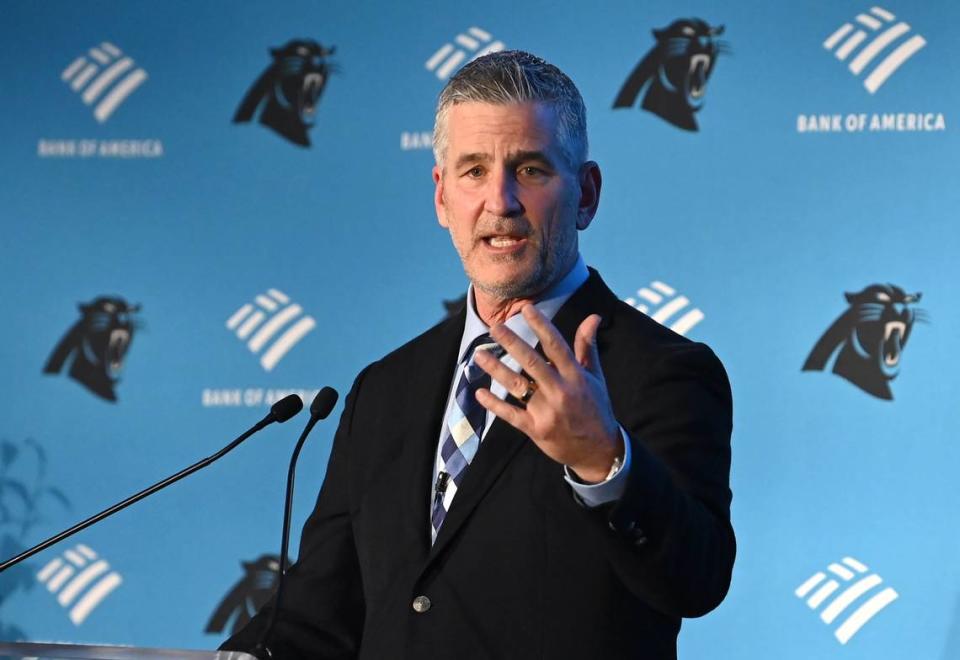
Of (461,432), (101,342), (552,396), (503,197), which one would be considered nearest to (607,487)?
(552,396)

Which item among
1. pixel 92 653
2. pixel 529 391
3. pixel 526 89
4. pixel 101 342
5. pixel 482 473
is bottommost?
pixel 92 653

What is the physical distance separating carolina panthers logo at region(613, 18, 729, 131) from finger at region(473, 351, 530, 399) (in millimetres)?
2692

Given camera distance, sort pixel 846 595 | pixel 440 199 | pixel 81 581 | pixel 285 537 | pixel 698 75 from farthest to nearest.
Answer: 1. pixel 81 581
2. pixel 698 75
3. pixel 846 595
4. pixel 440 199
5. pixel 285 537

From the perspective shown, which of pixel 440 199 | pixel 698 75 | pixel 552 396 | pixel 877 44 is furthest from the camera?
pixel 698 75

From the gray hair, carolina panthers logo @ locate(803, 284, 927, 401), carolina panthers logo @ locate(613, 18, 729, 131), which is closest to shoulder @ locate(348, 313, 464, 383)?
the gray hair

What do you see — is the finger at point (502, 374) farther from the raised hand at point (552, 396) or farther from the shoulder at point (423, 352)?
the shoulder at point (423, 352)

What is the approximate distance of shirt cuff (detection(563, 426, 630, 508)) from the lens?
5.17 ft

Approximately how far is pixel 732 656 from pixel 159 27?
2988 mm

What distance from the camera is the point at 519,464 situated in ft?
6.38

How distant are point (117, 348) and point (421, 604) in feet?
9.40

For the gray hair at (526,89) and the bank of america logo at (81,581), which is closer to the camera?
the gray hair at (526,89)

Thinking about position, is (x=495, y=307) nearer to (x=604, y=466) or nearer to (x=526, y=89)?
(x=526, y=89)

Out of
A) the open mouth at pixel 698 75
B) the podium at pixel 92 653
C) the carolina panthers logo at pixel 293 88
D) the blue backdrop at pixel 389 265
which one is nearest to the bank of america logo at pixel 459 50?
the blue backdrop at pixel 389 265

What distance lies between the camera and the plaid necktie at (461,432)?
79.2 inches
